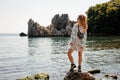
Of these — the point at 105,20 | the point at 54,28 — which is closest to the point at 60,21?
the point at 54,28

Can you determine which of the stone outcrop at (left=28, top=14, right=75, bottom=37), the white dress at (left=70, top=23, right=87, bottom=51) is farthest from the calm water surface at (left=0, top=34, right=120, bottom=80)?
the stone outcrop at (left=28, top=14, right=75, bottom=37)

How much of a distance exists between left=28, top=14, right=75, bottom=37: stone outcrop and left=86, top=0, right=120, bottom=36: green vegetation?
21954mm

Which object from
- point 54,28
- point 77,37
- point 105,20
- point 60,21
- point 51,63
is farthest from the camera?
point 60,21

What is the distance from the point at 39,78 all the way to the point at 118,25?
334 ft

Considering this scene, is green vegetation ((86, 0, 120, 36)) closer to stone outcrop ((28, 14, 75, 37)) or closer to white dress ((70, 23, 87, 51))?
stone outcrop ((28, 14, 75, 37))

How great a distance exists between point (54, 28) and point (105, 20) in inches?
1757

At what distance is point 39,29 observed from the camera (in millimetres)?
153875

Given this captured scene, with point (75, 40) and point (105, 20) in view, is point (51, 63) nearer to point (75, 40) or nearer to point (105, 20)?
point (75, 40)

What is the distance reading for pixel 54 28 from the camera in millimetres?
159250

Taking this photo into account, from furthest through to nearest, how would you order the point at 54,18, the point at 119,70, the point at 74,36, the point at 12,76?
the point at 54,18, the point at 119,70, the point at 12,76, the point at 74,36

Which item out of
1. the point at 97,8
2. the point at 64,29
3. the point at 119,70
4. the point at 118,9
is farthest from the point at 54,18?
the point at 119,70

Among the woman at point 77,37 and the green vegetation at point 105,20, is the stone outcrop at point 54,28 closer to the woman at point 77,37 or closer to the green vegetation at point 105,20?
the green vegetation at point 105,20

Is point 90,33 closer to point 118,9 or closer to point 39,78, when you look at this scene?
point 118,9

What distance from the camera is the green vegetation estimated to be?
11781 centimetres
